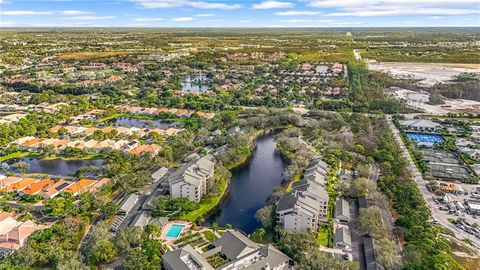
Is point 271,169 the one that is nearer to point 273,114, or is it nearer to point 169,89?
point 273,114

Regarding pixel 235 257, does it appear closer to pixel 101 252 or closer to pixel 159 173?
pixel 101 252

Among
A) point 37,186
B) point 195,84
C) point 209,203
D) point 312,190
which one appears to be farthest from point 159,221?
point 195,84

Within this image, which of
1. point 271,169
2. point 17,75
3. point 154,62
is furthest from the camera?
point 154,62

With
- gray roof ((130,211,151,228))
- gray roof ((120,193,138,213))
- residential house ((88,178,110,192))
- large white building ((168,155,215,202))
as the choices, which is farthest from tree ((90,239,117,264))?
residential house ((88,178,110,192))

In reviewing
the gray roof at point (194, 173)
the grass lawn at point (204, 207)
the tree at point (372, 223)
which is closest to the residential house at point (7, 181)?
the gray roof at point (194, 173)

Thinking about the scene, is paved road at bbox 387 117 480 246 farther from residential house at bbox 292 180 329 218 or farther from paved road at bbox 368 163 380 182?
residential house at bbox 292 180 329 218

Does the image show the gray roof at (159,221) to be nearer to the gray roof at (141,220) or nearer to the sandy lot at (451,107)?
the gray roof at (141,220)

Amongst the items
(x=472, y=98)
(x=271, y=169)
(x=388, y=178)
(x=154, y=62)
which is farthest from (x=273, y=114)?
(x=154, y=62)
